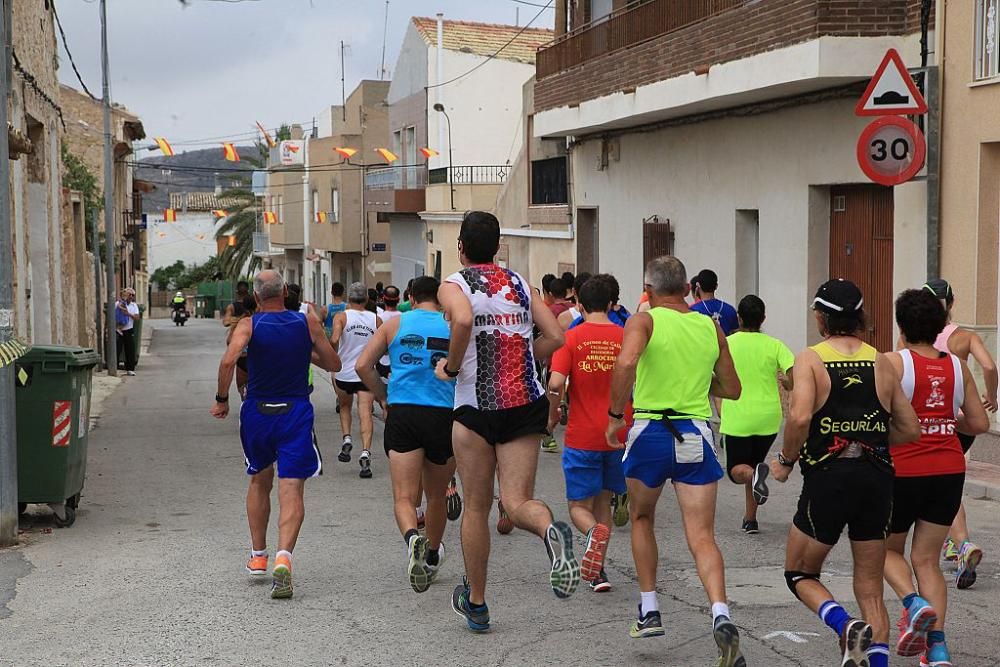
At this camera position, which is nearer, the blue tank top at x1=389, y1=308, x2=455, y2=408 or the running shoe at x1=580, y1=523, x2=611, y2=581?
the running shoe at x1=580, y1=523, x2=611, y2=581

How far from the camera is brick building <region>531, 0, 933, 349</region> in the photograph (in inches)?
536

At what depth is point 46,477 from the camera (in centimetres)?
936

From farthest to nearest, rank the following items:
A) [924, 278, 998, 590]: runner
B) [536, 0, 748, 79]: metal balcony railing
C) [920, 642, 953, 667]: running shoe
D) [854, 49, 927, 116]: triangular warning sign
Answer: [536, 0, 748, 79]: metal balcony railing < [854, 49, 927, 116]: triangular warning sign < [924, 278, 998, 590]: runner < [920, 642, 953, 667]: running shoe

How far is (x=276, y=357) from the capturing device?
7.45m

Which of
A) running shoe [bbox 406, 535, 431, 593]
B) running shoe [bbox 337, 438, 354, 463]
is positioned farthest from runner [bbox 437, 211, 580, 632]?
running shoe [bbox 337, 438, 354, 463]

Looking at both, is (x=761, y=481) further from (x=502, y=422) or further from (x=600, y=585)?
(x=502, y=422)

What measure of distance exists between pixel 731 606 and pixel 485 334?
206 centimetres

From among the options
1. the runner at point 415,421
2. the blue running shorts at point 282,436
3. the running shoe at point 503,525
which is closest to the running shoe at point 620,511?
the running shoe at point 503,525

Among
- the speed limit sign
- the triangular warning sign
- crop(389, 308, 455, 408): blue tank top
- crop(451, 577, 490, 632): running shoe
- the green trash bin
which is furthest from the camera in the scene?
the speed limit sign

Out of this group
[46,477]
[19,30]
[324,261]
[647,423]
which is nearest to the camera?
[647,423]

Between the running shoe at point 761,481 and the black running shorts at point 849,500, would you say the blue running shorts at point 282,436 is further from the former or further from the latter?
the black running shorts at point 849,500

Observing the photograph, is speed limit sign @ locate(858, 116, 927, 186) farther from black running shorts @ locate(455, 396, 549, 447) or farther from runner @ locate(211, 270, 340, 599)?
black running shorts @ locate(455, 396, 549, 447)

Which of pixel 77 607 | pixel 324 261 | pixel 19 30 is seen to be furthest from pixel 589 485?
pixel 324 261

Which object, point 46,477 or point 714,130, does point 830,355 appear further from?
point 714,130
